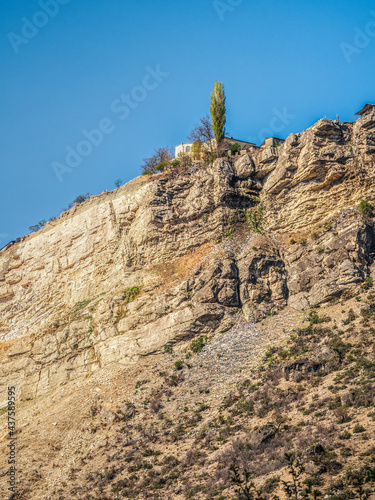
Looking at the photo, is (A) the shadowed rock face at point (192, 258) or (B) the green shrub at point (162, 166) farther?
(B) the green shrub at point (162, 166)

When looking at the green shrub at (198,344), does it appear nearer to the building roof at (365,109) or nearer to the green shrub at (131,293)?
the green shrub at (131,293)

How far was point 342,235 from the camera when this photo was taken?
33.6 metres

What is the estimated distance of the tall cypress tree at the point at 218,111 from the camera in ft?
149

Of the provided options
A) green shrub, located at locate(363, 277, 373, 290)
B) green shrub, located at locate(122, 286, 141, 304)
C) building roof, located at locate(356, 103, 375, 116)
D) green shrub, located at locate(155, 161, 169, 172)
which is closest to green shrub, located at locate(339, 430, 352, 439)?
green shrub, located at locate(363, 277, 373, 290)

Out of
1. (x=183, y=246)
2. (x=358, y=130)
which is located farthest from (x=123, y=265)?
(x=358, y=130)

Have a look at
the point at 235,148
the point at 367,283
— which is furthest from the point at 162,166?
the point at 367,283

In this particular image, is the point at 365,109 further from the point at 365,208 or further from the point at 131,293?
the point at 131,293

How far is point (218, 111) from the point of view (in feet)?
152

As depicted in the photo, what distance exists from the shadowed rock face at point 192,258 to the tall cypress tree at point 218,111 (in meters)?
4.19

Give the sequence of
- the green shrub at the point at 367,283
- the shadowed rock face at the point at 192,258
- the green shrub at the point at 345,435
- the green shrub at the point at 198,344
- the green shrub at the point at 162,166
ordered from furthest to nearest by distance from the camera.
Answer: the green shrub at the point at 162,166 → the shadowed rock face at the point at 192,258 → the green shrub at the point at 198,344 → the green shrub at the point at 367,283 → the green shrub at the point at 345,435

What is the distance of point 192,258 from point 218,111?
14.3m

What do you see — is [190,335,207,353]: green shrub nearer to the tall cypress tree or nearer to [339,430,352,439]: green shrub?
[339,430,352,439]: green shrub

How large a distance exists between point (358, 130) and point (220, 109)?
1281 cm

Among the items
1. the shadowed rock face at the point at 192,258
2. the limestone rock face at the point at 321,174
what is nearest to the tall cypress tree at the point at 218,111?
the shadowed rock face at the point at 192,258
